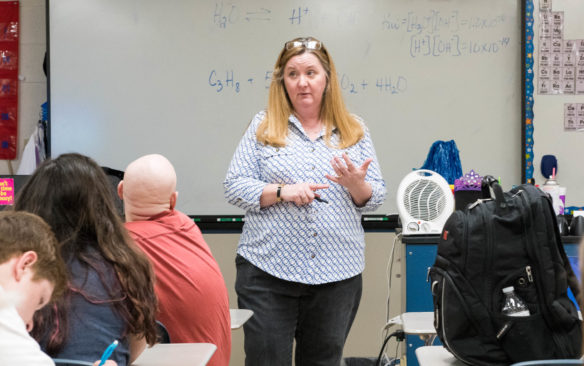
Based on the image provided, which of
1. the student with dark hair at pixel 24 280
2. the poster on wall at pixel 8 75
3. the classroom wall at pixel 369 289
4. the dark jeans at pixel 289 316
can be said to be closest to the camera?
Result: the student with dark hair at pixel 24 280

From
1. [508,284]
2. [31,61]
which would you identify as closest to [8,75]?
[31,61]

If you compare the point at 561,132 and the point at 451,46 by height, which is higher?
the point at 451,46

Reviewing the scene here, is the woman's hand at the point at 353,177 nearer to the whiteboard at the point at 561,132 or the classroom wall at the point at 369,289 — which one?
the classroom wall at the point at 369,289

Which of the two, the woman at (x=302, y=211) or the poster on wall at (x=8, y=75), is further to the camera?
the poster on wall at (x=8, y=75)

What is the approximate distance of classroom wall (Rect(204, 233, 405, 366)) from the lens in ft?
12.7

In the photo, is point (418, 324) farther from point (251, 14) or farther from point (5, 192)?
point (251, 14)

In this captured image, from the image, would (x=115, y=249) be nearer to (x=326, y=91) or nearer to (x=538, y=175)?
(x=326, y=91)

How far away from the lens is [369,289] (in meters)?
3.90

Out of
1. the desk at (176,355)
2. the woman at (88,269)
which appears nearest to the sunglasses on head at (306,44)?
the woman at (88,269)

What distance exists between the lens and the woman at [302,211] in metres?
2.04

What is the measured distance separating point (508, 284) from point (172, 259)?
88 centimetres

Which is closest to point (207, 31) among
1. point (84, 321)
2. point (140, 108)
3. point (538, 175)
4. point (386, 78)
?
point (140, 108)

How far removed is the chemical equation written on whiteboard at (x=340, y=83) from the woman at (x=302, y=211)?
1714 mm

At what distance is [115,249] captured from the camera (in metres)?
1.44
